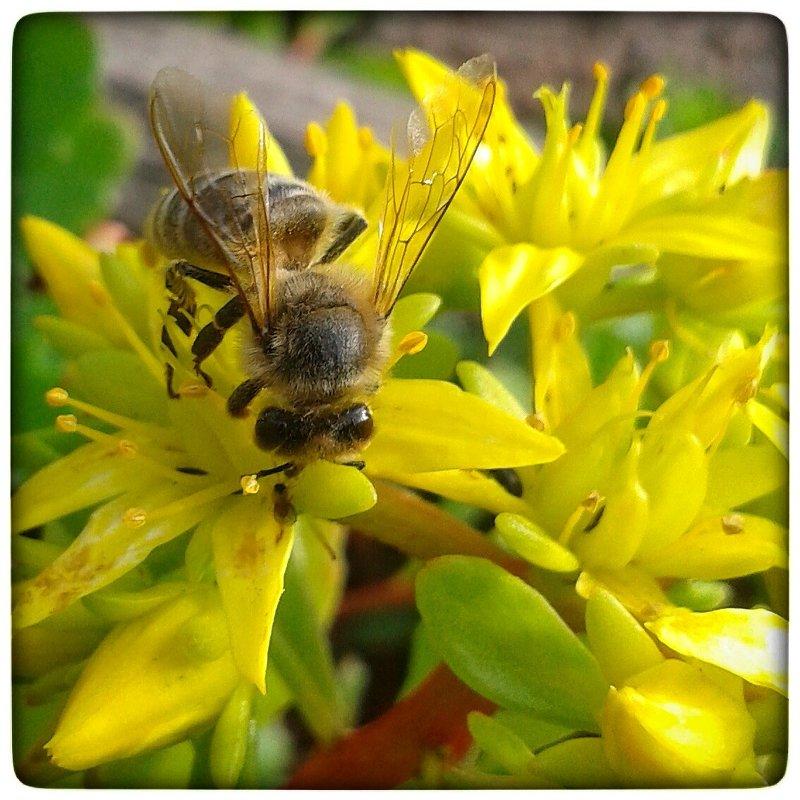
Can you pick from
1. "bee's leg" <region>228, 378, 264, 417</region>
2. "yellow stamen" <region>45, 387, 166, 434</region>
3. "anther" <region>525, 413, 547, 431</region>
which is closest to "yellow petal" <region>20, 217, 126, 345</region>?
"yellow stamen" <region>45, 387, 166, 434</region>

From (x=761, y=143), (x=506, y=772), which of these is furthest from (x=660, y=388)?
(x=506, y=772)

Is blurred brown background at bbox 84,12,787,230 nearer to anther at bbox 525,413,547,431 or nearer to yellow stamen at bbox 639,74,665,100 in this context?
yellow stamen at bbox 639,74,665,100

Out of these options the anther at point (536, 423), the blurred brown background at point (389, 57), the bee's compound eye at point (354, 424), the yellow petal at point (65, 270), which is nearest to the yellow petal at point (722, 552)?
the anther at point (536, 423)

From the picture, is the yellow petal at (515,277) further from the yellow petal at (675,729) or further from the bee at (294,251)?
the yellow petal at (675,729)

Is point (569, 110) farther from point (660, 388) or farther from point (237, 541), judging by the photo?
point (237, 541)

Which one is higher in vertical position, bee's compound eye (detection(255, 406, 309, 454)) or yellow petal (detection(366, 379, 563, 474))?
bee's compound eye (detection(255, 406, 309, 454))

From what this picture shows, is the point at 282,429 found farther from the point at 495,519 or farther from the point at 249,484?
the point at 495,519

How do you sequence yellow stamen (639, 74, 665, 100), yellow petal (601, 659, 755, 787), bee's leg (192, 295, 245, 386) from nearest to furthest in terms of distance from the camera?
yellow petal (601, 659, 755, 787) < bee's leg (192, 295, 245, 386) < yellow stamen (639, 74, 665, 100)
